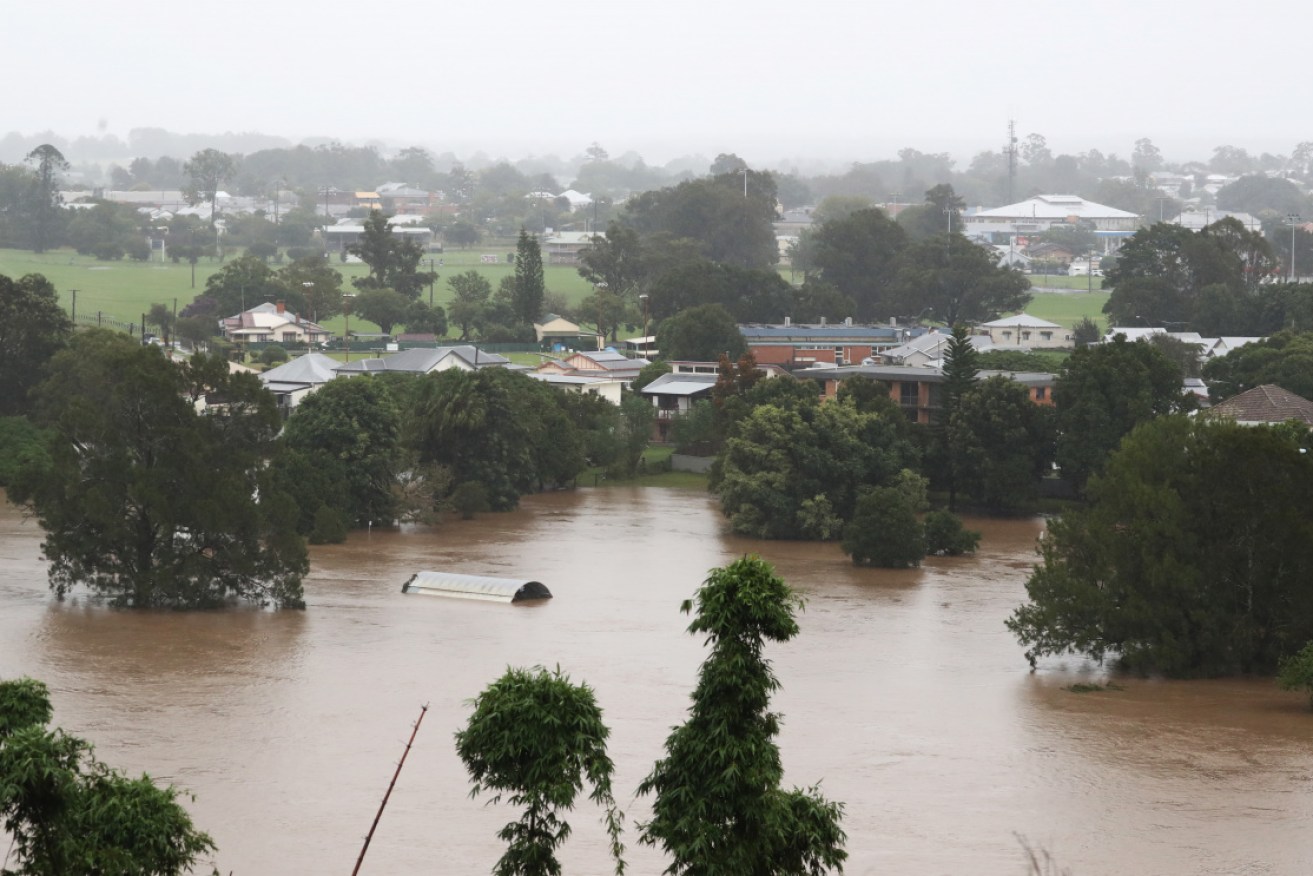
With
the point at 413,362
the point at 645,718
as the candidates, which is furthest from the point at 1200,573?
the point at 413,362

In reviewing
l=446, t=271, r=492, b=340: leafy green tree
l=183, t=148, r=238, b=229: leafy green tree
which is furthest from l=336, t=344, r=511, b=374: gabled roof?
l=183, t=148, r=238, b=229: leafy green tree

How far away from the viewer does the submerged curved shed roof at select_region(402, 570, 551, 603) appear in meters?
23.3

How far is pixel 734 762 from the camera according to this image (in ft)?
29.4

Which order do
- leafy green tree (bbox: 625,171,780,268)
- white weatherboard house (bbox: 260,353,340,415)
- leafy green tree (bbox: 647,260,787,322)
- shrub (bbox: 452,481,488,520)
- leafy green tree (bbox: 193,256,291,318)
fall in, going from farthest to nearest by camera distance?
leafy green tree (bbox: 625,171,780,268) < leafy green tree (bbox: 193,256,291,318) < leafy green tree (bbox: 647,260,787,322) < white weatherboard house (bbox: 260,353,340,415) < shrub (bbox: 452,481,488,520)

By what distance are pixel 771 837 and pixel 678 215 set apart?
217ft

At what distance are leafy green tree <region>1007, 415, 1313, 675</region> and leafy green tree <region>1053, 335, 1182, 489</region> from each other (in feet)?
35.1

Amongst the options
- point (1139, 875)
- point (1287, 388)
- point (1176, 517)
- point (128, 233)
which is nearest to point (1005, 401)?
point (1287, 388)

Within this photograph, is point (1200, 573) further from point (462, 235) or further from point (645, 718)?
point (462, 235)

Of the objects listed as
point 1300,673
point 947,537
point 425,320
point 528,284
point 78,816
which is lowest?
point 947,537

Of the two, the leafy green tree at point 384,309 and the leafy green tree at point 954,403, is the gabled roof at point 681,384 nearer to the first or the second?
the leafy green tree at point 954,403

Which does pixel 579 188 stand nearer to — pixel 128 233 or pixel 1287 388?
pixel 128 233

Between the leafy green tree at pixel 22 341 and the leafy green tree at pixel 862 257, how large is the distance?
2980cm

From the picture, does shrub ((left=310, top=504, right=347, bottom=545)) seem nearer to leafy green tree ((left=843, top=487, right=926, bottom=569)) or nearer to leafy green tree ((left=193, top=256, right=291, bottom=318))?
leafy green tree ((left=843, top=487, right=926, bottom=569))

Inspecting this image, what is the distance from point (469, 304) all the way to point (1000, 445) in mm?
27032
